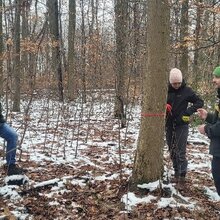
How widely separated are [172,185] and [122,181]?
2.46 feet

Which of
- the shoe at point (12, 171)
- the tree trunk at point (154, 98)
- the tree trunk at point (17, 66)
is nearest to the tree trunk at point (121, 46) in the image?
the tree trunk at point (17, 66)

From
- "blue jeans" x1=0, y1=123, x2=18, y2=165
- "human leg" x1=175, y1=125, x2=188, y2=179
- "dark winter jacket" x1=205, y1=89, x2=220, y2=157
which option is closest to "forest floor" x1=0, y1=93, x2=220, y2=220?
"human leg" x1=175, y1=125, x2=188, y2=179

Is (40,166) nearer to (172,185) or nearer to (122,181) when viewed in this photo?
(122,181)

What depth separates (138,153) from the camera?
17.0 ft

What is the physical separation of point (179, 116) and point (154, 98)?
0.79 metres

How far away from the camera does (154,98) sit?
4.94 meters

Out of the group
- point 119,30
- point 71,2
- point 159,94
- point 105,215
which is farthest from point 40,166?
point 71,2

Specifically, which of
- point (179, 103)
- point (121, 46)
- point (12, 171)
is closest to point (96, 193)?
point (12, 171)

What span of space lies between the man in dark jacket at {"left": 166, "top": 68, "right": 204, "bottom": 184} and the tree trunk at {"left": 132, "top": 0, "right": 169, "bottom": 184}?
0.47 metres

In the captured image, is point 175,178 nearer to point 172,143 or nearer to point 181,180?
point 181,180

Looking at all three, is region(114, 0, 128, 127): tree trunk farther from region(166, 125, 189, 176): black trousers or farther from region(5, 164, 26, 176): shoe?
region(5, 164, 26, 176): shoe

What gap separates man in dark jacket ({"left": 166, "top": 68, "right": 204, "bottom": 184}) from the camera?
5484 mm

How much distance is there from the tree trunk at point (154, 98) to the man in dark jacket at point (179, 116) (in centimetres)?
47

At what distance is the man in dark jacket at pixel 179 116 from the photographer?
548 centimetres
